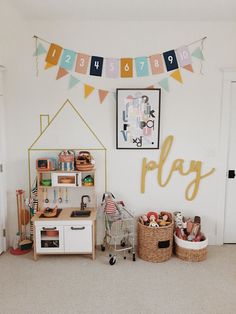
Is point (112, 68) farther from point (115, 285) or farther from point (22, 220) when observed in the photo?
point (115, 285)

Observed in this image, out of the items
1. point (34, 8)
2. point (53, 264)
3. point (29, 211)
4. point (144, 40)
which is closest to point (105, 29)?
point (144, 40)

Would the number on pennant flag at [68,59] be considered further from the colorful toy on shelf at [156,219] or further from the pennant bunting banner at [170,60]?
the colorful toy on shelf at [156,219]

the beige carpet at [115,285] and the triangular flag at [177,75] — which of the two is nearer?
the beige carpet at [115,285]

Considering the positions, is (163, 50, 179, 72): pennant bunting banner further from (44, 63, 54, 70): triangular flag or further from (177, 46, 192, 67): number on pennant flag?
(44, 63, 54, 70): triangular flag

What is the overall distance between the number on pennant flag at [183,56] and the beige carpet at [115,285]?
218cm

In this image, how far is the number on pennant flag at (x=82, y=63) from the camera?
10.5ft

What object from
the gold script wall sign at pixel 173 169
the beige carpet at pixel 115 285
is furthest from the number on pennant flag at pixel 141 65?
the beige carpet at pixel 115 285

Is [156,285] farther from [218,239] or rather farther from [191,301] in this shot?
[218,239]

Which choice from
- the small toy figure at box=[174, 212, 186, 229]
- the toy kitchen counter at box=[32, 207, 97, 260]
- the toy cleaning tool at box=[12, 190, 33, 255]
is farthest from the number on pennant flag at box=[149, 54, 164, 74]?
the toy cleaning tool at box=[12, 190, 33, 255]

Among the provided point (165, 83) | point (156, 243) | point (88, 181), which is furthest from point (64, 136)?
point (156, 243)

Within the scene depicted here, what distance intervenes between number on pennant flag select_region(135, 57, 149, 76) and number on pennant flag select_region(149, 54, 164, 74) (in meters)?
0.07

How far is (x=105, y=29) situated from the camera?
10.4 ft

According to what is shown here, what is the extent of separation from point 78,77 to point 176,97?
113cm

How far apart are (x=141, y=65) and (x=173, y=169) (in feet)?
4.10
